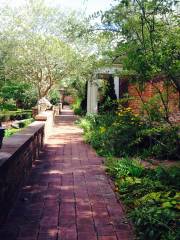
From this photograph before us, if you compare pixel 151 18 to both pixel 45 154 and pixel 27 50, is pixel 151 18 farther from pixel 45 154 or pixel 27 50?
pixel 27 50

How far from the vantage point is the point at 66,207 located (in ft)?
16.4

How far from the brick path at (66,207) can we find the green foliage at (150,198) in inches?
7.1

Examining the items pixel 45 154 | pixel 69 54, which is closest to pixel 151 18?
pixel 45 154

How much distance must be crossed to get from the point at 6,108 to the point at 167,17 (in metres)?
27.0

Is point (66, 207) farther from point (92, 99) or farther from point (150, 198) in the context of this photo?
point (92, 99)

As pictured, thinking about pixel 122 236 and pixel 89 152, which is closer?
pixel 122 236

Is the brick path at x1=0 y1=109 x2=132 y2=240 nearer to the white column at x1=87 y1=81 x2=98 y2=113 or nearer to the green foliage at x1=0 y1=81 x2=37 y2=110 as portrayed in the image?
the white column at x1=87 y1=81 x2=98 y2=113

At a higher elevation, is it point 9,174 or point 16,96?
point 16,96

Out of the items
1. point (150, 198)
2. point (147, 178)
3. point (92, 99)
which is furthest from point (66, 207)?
point (92, 99)

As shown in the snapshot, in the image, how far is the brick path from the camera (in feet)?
13.3

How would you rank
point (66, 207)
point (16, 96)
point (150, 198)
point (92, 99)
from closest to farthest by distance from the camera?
point (150, 198) < point (66, 207) < point (92, 99) < point (16, 96)

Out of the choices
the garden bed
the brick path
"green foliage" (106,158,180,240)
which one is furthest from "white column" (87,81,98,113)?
"green foliage" (106,158,180,240)

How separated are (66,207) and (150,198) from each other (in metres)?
1.13

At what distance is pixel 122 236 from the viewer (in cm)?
398
